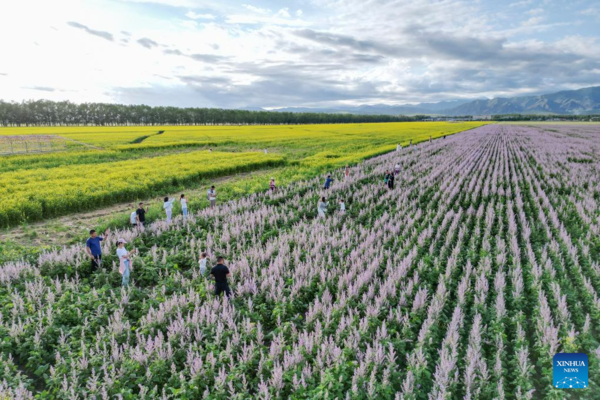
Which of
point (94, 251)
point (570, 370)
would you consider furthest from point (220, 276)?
point (570, 370)

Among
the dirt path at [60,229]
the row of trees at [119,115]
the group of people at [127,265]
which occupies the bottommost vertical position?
the dirt path at [60,229]

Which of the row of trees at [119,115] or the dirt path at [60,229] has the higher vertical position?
the row of trees at [119,115]

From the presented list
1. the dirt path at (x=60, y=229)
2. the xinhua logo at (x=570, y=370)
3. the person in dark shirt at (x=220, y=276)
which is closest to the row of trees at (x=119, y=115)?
the dirt path at (x=60, y=229)

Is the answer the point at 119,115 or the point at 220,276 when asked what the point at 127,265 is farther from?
the point at 119,115

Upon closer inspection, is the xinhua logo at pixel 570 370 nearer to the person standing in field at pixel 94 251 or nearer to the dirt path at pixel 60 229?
the person standing in field at pixel 94 251

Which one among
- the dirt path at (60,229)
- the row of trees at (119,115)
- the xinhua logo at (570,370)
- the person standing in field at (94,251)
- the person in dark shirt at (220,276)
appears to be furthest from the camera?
the row of trees at (119,115)

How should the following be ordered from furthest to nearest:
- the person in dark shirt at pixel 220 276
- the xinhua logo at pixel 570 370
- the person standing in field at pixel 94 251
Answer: the person standing in field at pixel 94 251, the person in dark shirt at pixel 220 276, the xinhua logo at pixel 570 370

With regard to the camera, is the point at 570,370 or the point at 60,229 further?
the point at 60,229
